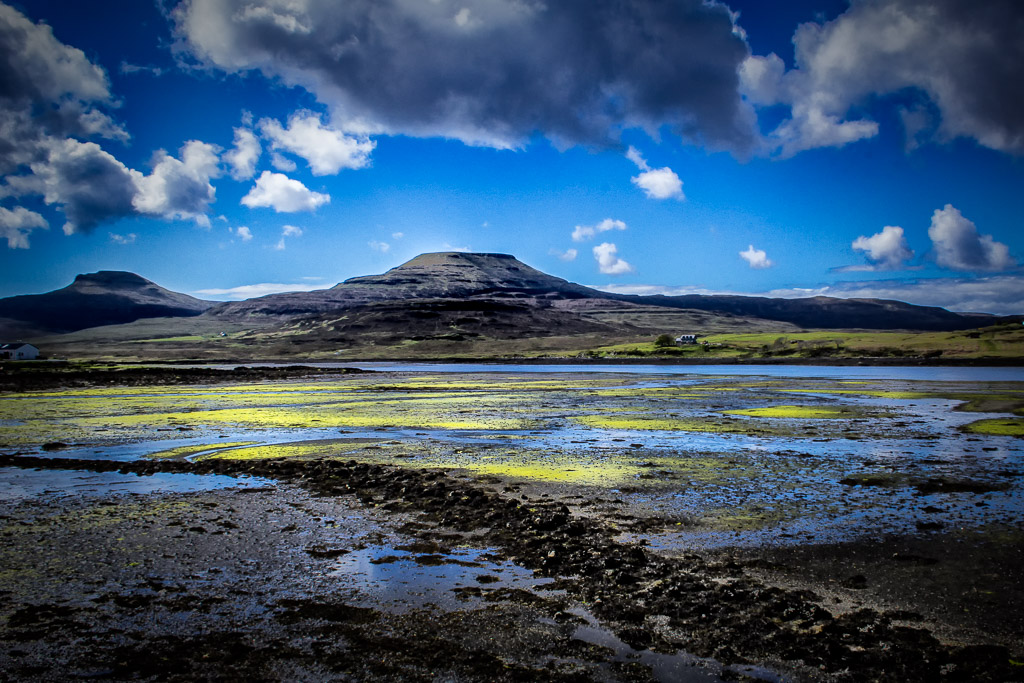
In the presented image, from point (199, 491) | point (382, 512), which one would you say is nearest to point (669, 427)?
point (382, 512)

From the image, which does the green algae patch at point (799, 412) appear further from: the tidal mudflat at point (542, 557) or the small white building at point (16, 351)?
the small white building at point (16, 351)

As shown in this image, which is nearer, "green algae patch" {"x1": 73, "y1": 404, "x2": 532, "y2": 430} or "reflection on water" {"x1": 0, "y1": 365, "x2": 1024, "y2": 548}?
"reflection on water" {"x1": 0, "y1": 365, "x2": 1024, "y2": 548}

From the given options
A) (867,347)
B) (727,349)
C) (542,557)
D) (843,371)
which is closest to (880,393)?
(843,371)

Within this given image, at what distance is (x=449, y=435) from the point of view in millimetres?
28453

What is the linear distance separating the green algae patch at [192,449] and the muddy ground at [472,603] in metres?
9.03

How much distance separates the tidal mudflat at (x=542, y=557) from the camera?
25.3 feet

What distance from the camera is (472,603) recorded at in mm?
9211

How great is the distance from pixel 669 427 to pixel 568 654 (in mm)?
23556

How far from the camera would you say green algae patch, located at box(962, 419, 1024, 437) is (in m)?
26.4

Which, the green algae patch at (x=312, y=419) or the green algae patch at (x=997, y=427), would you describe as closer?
the green algae patch at (x=997, y=427)

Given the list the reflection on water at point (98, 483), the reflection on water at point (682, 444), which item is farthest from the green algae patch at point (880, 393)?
the reflection on water at point (98, 483)

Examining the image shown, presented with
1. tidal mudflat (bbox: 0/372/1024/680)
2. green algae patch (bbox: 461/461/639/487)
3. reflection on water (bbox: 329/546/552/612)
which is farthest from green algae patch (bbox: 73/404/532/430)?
reflection on water (bbox: 329/546/552/612)

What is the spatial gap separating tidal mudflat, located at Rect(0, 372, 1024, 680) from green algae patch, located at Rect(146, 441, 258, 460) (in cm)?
25

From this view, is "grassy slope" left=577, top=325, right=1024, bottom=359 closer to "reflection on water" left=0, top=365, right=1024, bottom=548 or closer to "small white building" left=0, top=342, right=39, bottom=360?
"reflection on water" left=0, top=365, right=1024, bottom=548
